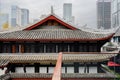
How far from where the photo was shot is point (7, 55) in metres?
19.1

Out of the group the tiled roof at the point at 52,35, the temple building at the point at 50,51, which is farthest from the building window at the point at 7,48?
the tiled roof at the point at 52,35

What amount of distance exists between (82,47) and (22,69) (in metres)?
6.05

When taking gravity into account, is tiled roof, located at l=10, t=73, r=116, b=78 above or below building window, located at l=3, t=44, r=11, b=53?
below

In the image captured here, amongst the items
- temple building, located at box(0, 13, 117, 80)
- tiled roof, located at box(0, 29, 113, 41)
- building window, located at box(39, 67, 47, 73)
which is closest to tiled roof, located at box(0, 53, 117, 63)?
temple building, located at box(0, 13, 117, 80)

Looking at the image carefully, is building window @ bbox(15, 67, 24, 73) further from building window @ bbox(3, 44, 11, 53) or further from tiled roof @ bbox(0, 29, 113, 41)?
tiled roof @ bbox(0, 29, 113, 41)

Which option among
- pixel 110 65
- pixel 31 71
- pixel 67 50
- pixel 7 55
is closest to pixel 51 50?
pixel 67 50

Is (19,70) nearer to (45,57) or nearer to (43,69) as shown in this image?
(43,69)

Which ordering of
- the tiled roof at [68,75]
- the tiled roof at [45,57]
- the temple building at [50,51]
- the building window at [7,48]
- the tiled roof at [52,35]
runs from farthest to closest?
the building window at [7,48] < the tiled roof at [52,35] < the temple building at [50,51] < the tiled roof at [45,57] < the tiled roof at [68,75]

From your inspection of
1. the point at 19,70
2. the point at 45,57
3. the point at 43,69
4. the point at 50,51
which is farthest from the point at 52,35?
the point at 19,70

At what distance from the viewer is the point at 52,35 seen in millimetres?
19719

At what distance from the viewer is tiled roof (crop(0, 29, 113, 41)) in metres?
18.8

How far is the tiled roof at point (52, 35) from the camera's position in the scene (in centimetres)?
1881

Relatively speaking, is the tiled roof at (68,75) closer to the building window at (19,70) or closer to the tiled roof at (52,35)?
the building window at (19,70)

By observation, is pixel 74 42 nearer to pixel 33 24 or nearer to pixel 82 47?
pixel 82 47
